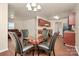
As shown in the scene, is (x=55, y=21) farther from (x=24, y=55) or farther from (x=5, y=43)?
(x=5, y=43)

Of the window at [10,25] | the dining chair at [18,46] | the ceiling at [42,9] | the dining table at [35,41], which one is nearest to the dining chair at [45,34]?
the dining table at [35,41]

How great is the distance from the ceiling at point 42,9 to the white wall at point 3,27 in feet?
0.41

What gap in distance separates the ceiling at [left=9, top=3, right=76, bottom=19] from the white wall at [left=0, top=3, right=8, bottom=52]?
0.13 metres

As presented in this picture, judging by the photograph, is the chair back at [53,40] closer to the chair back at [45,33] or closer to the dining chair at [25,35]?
the chair back at [45,33]

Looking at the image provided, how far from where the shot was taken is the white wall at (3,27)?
2.62 m

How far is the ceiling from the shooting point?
8.69ft

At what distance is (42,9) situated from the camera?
8.98ft

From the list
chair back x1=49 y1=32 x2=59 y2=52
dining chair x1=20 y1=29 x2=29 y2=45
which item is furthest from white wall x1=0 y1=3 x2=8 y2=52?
chair back x1=49 y1=32 x2=59 y2=52

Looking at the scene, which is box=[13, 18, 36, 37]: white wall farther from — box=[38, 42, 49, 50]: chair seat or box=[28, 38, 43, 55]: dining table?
box=[38, 42, 49, 50]: chair seat

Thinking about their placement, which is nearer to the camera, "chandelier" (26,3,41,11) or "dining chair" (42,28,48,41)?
"chandelier" (26,3,41,11)

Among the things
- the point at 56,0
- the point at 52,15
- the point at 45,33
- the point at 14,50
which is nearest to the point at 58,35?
the point at 45,33

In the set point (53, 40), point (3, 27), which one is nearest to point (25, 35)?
point (3, 27)

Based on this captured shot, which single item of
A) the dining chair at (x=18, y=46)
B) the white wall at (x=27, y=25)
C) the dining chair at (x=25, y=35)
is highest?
the white wall at (x=27, y=25)

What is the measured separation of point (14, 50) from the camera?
2.76 metres
